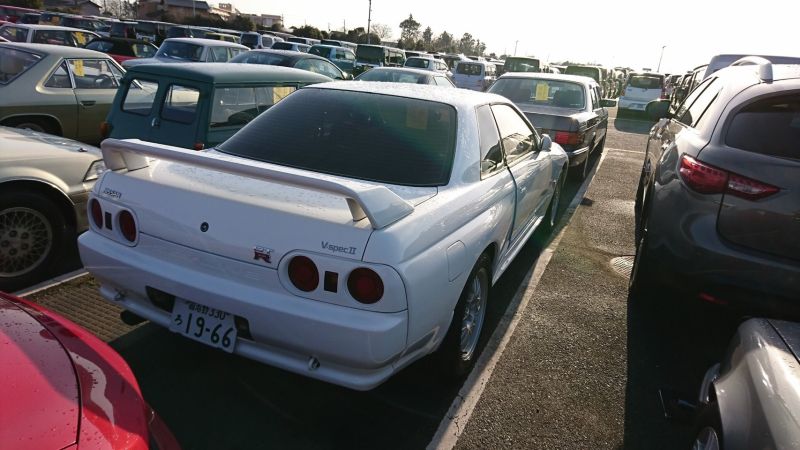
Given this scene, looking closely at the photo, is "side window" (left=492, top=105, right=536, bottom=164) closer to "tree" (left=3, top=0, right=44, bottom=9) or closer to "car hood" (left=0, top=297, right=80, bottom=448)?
"car hood" (left=0, top=297, right=80, bottom=448)

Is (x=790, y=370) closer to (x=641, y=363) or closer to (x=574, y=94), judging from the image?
(x=641, y=363)

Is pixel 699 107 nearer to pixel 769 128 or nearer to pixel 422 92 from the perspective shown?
pixel 769 128

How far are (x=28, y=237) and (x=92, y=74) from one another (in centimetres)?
441

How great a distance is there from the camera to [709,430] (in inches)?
80.5

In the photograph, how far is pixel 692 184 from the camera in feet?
10.3

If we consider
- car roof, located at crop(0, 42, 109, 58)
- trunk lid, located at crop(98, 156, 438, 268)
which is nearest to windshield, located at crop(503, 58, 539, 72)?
car roof, located at crop(0, 42, 109, 58)

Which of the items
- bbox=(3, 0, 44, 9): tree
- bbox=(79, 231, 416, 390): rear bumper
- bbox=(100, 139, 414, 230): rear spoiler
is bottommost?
bbox=(79, 231, 416, 390): rear bumper

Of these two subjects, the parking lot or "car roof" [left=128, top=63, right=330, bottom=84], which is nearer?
the parking lot

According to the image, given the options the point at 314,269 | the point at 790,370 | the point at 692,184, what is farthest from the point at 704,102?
the point at 314,269

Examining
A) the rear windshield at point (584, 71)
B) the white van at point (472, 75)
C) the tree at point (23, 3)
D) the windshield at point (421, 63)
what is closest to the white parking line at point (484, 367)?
the windshield at point (421, 63)

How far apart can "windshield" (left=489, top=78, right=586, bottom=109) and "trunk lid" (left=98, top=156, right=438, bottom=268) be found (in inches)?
248

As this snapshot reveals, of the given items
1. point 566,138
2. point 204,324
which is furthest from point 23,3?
point 204,324

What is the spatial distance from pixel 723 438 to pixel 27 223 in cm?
433

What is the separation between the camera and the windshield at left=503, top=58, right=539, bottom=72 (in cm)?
2174
